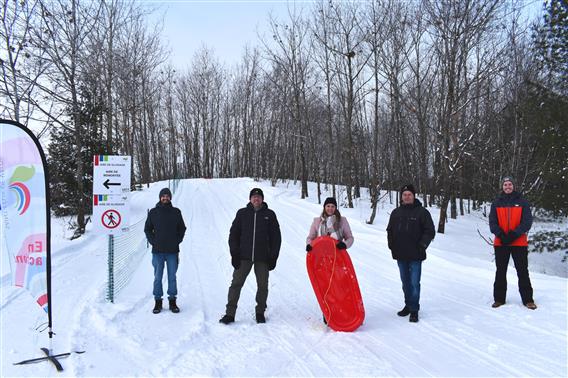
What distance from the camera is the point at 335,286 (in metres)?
5.69

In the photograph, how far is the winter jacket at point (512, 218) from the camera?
20.1ft

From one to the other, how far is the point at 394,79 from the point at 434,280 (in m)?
11.8

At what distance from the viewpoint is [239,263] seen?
5961 millimetres

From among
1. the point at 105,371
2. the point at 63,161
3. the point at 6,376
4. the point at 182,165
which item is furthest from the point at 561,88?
the point at 182,165

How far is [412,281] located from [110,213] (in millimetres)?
4626

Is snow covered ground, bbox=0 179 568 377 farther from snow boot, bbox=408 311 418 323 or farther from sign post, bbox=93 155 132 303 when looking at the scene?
sign post, bbox=93 155 132 303

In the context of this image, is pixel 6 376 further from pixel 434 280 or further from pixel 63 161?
pixel 63 161

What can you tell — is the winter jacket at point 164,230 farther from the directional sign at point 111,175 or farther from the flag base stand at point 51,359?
the flag base stand at point 51,359

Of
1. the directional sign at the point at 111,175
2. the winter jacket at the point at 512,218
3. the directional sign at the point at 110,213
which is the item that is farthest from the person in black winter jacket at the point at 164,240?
the winter jacket at the point at 512,218

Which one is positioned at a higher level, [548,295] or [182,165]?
[182,165]

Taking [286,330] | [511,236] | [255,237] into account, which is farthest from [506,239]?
[255,237]

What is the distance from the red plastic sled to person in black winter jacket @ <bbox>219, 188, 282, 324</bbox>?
59 cm

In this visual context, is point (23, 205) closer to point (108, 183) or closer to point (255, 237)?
point (108, 183)

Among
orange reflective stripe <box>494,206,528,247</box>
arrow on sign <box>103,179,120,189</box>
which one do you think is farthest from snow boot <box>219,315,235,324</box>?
orange reflective stripe <box>494,206,528,247</box>
